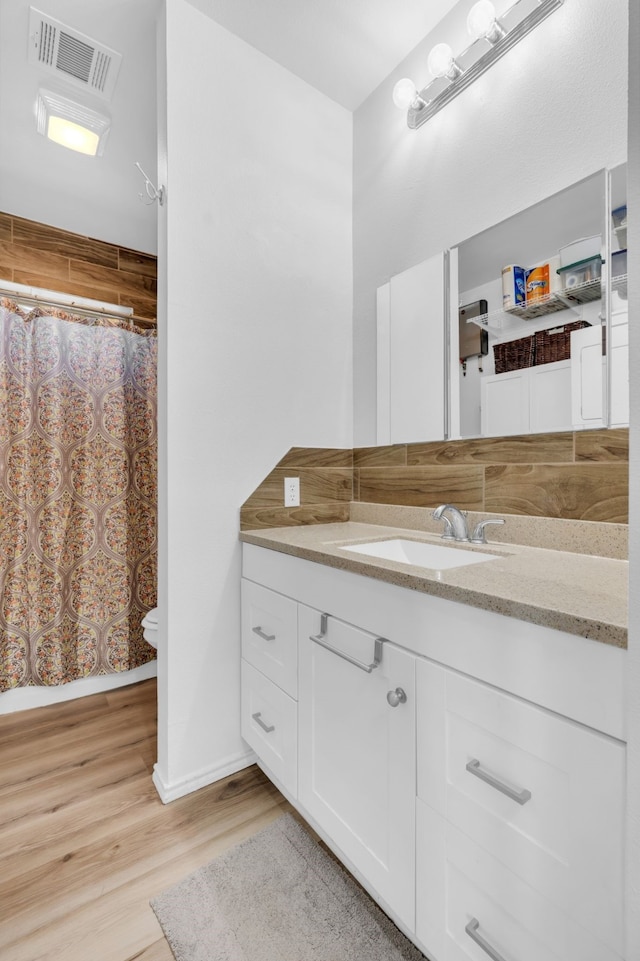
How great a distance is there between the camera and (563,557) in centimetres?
110

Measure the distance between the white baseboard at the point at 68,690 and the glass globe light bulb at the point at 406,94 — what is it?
2680 mm

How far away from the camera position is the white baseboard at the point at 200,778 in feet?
4.73

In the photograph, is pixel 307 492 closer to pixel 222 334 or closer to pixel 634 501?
pixel 222 334

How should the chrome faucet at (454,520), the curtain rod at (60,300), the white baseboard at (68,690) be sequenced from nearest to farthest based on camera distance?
the chrome faucet at (454,520) → the white baseboard at (68,690) → the curtain rod at (60,300)

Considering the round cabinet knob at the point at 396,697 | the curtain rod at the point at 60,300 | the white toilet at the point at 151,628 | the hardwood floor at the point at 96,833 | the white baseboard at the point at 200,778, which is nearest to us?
the round cabinet knob at the point at 396,697

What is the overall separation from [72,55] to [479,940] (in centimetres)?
261

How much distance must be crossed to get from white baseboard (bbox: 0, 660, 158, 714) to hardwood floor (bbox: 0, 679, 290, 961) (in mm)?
130

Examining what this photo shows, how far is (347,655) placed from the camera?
104 centimetres

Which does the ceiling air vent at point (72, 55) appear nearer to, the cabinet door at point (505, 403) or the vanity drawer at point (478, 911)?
the cabinet door at point (505, 403)

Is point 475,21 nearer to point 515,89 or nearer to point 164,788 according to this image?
point 515,89

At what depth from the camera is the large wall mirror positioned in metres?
1.10

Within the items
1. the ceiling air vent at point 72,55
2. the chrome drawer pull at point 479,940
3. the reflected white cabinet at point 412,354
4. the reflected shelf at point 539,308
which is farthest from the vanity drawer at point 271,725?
the ceiling air vent at point 72,55

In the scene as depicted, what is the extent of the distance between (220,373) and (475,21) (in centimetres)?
125

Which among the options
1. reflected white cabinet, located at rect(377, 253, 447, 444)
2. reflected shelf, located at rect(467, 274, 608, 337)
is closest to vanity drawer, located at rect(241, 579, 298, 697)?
reflected white cabinet, located at rect(377, 253, 447, 444)
